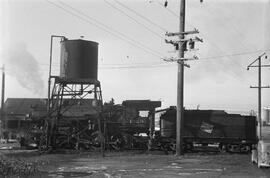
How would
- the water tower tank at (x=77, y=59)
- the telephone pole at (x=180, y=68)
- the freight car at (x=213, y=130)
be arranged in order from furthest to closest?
the freight car at (x=213, y=130) → the water tower tank at (x=77, y=59) → the telephone pole at (x=180, y=68)

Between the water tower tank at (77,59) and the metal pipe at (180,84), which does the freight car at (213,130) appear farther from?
the water tower tank at (77,59)

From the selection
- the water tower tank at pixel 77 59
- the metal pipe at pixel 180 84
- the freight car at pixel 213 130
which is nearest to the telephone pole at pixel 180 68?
the metal pipe at pixel 180 84

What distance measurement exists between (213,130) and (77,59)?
36.4 feet

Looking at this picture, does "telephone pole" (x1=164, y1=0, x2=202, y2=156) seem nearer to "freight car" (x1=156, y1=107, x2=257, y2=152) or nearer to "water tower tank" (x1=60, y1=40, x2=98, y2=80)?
"freight car" (x1=156, y1=107, x2=257, y2=152)

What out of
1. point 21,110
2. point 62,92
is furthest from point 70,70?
point 21,110

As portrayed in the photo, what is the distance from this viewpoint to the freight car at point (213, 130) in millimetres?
34375

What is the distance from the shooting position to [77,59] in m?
32.0

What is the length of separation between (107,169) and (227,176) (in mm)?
5332

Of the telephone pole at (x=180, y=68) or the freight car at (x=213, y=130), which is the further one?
the freight car at (x=213, y=130)

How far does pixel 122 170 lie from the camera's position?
20281mm

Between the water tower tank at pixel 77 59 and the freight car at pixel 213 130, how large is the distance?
284 inches

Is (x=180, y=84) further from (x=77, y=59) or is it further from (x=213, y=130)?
(x=77, y=59)

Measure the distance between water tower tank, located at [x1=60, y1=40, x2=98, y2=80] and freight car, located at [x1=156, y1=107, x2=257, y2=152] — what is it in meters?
7.22

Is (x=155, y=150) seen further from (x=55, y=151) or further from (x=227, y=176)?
(x=227, y=176)
